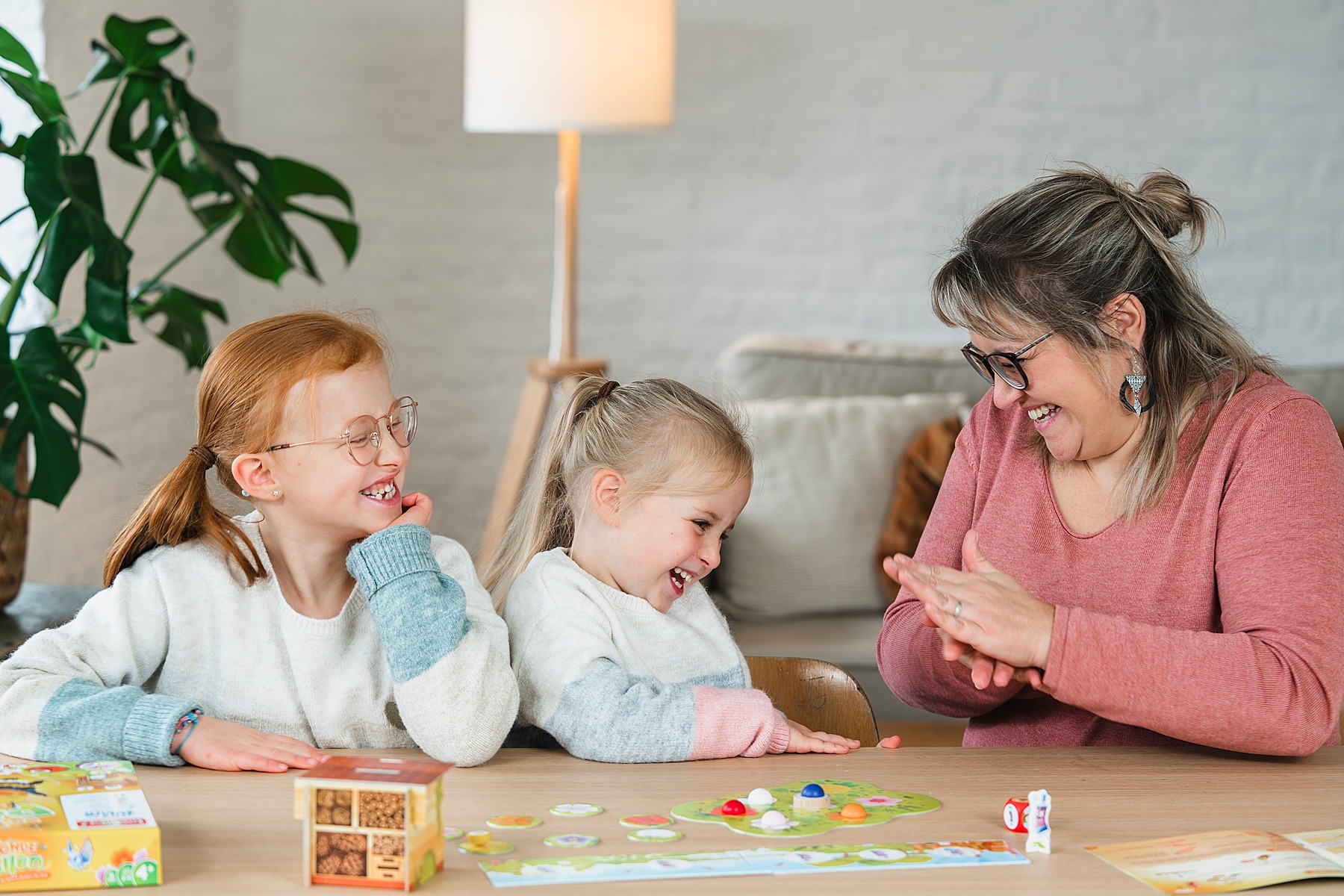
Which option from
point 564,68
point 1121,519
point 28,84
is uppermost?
point 564,68

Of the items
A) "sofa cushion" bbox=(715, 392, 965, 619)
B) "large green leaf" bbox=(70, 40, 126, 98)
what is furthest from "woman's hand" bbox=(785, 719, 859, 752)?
"large green leaf" bbox=(70, 40, 126, 98)

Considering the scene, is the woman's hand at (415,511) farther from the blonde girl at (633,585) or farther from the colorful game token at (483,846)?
the colorful game token at (483,846)

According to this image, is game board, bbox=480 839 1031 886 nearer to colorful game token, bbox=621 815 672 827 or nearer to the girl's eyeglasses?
colorful game token, bbox=621 815 672 827

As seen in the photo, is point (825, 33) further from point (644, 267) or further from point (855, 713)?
point (855, 713)

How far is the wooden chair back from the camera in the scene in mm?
1465

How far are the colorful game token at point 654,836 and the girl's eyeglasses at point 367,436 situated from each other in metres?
0.50

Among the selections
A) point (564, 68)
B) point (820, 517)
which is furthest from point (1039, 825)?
point (564, 68)

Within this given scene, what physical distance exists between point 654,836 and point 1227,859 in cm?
42

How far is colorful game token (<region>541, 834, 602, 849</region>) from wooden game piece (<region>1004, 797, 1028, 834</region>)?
31 cm

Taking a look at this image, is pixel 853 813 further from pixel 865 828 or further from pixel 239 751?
pixel 239 751

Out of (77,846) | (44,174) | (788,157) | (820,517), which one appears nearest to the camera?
(77,846)

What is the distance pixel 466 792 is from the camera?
3.58 ft

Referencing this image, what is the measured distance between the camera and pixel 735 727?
121cm

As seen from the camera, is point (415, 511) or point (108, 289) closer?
point (415, 511)
